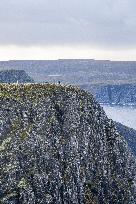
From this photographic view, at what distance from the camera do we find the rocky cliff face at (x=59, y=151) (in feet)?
194

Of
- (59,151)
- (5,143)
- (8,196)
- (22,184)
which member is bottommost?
(8,196)

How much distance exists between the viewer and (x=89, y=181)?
2680 inches

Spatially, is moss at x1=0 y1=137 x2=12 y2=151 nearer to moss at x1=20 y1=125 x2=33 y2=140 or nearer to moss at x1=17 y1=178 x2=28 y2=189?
moss at x1=20 y1=125 x2=33 y2=140

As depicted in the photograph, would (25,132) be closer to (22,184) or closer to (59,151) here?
(59,151)

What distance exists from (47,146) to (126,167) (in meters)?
16.9

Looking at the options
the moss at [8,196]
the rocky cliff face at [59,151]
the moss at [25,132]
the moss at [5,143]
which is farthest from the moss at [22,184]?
the moss at [25,132]

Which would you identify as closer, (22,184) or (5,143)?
(22,184)

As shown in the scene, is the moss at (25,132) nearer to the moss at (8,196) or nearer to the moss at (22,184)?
the moss at (22,184)

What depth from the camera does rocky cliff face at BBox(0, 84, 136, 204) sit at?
59156mm

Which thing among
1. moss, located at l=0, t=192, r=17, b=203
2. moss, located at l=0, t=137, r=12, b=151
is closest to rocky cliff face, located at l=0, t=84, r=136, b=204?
moss, located at l=0, t=137, r=12, b=151

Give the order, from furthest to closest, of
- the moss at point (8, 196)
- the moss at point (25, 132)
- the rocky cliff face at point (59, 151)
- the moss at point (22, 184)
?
the moss at point (25, 132) < the rocky cliff face at point (59, 151) < the moss at point (22, 184) < the moss at point (8, 196)

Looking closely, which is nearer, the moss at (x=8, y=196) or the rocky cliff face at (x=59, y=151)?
the moss at (x=8, y=196)

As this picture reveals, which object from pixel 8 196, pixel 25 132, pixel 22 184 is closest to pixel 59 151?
pixel 25 132

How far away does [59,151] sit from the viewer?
213 ft
